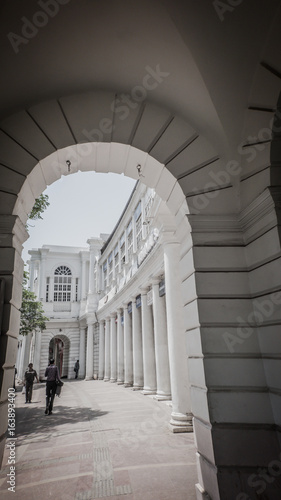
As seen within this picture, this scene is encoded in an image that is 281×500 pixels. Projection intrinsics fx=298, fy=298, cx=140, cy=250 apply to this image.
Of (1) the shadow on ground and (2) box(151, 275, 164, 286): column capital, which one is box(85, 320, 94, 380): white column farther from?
(2) box(151, 275, 164, 286): column capital

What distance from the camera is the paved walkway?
14.1 feet

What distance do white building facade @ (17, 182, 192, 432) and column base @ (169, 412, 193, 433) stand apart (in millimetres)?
23

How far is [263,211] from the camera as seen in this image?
3963 mm

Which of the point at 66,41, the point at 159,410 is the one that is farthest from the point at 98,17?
the point at 159,410

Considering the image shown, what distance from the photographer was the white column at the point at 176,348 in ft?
25.5

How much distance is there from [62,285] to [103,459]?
1238 inches

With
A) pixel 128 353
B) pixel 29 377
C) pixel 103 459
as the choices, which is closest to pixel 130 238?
pixel 128 353

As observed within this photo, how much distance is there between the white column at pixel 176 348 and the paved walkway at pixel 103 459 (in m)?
0.53

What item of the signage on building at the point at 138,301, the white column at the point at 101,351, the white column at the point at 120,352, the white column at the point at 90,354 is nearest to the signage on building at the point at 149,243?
the signage on building at the point at 138,301

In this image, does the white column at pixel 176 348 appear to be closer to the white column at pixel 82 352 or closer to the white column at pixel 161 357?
the white column at pixel 161 357

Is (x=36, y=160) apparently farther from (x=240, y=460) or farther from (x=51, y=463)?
(x=51, y=463)

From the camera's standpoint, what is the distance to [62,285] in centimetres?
3578

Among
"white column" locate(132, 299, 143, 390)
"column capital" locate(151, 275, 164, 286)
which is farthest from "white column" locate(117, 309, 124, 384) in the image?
"column capital" locate(151, 275, 164, 286)

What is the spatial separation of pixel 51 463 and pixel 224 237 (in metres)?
5.15
